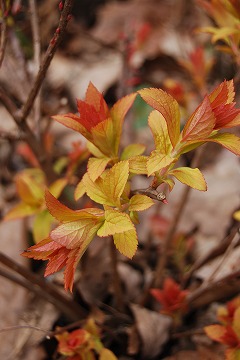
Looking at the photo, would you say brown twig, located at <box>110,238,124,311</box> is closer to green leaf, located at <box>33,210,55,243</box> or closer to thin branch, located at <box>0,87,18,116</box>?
green leaf, located at <box>33,210,55,243</box>

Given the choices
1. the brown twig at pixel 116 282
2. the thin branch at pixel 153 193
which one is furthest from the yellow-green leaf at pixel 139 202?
the brown twig at pixel 116 282

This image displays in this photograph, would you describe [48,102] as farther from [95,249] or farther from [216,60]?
[95,249]

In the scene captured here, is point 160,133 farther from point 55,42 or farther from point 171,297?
point 171,297

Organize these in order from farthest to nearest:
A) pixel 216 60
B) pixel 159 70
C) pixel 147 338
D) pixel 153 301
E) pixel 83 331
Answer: pixel 159 70
pixel 216 60
pixel 153 301
pixel 147 338
pixel 83 331

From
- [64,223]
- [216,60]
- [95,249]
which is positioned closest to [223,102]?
[64,223]

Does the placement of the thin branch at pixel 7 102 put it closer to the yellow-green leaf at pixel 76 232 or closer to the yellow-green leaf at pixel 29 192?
the yellow-green leaf at pixel 29 192

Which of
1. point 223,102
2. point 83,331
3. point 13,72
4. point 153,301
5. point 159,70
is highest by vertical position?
point 223,102

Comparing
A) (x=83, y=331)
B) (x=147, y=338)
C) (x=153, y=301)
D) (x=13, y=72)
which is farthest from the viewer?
(x=13, y=72)

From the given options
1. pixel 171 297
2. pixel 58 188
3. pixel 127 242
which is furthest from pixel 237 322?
pixel 58 188
